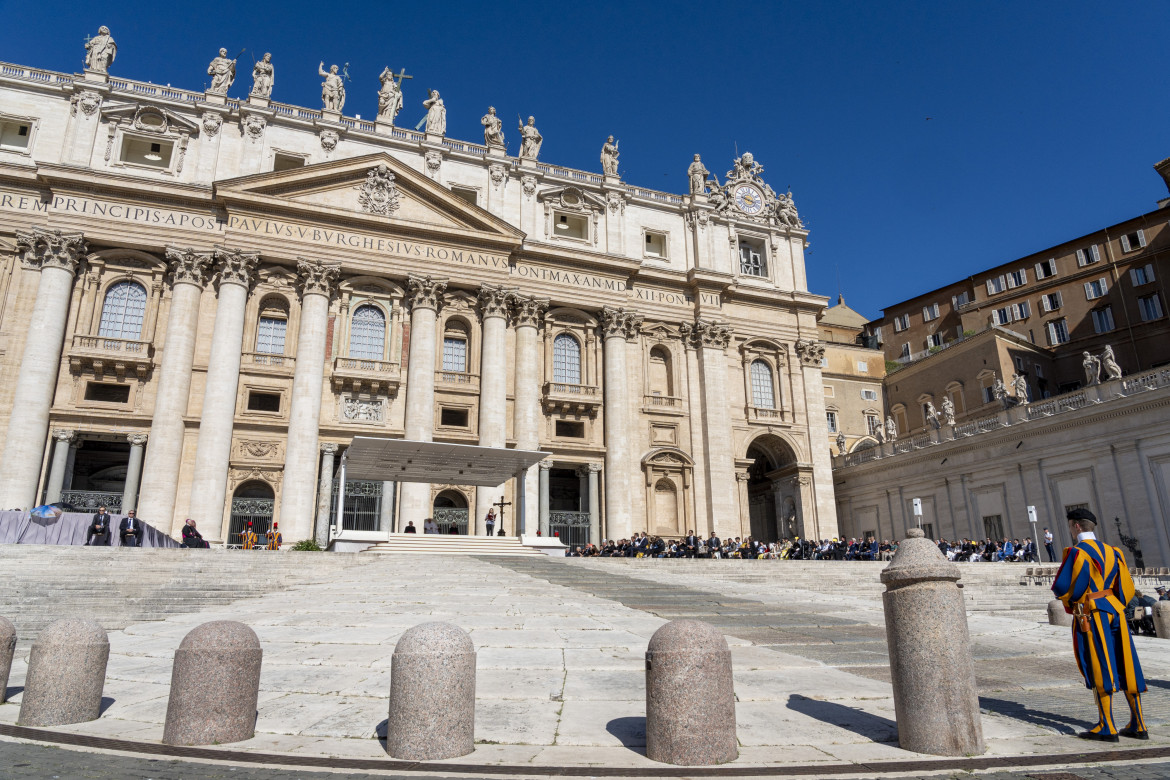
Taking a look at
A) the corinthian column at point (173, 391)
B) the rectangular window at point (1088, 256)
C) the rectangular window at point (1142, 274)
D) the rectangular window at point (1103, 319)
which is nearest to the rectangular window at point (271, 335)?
the corinthian column at point (173, 391)

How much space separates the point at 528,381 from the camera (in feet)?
115

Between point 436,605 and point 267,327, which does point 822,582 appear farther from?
point 267,327

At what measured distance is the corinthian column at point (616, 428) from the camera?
34875mm

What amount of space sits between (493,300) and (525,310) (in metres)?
1.68

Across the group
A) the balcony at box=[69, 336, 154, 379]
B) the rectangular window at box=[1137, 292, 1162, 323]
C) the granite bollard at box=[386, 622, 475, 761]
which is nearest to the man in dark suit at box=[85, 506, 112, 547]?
the balcony at box=[69, 336, 154, 379]

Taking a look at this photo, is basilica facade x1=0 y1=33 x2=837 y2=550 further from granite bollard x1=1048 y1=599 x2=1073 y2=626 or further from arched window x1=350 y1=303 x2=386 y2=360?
granite bollard x1=1048 y1=599 x2=1073 y2=626

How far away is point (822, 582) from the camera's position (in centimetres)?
2066

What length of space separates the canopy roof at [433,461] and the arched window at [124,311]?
1113cm

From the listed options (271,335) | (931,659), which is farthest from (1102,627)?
(271,335)

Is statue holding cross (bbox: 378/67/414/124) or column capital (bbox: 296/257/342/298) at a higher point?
statue holding cross (bbox: 378/67/414/124)

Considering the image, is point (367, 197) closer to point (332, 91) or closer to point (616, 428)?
point (332, 91)

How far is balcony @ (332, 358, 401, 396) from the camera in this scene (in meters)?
32.3

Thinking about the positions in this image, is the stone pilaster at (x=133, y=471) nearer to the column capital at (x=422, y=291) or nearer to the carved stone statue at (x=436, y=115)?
the column capital at (x=422, y=291)

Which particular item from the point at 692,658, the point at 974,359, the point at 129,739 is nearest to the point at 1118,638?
the point at 692,658
